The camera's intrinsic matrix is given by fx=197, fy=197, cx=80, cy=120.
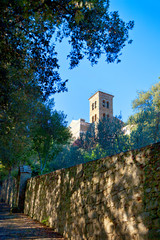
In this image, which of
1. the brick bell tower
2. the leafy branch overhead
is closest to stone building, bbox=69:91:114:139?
the brick bell tower

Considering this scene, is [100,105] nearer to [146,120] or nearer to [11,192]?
[146,120]

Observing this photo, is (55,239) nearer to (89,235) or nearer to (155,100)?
(89,235)

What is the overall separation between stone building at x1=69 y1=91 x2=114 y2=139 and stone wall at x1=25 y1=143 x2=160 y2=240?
48.7 m

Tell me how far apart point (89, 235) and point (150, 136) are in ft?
68.1

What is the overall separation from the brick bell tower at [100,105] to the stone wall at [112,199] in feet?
163

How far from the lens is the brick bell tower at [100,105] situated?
55.9 metres

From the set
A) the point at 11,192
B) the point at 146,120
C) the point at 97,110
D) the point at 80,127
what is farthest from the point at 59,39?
the point at 97,110

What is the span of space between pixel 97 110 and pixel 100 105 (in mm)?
1655

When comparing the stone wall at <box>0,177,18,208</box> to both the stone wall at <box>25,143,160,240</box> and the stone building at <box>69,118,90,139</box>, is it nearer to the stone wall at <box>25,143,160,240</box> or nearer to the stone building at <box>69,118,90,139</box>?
the stone wall at <box>25,143,160,240</box>

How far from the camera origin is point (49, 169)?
95.3ft

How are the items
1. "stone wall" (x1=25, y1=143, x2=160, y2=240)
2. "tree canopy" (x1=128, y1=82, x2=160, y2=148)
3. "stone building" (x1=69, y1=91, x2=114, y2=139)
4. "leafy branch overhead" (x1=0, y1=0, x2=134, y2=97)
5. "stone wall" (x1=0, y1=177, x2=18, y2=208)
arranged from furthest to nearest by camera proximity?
"stone building" (x1=69, y1=91, x2=114, y2=139) < "tree canopy" (x1=128, y1=82, x2=160, y2=148) < "stone wall" (x1=0, y1=177, x2=18, y2=208) < "leafy branch overhead" (x1=0, y1=0, x2=134, y2=97) < "stone wall" (x1=25, y1=143, x2=160, y2=240)

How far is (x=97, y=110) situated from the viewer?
184ft

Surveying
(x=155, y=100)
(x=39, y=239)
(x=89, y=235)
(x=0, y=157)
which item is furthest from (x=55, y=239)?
(x=155, y=100)

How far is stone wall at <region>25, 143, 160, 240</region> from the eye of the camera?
2.86m
